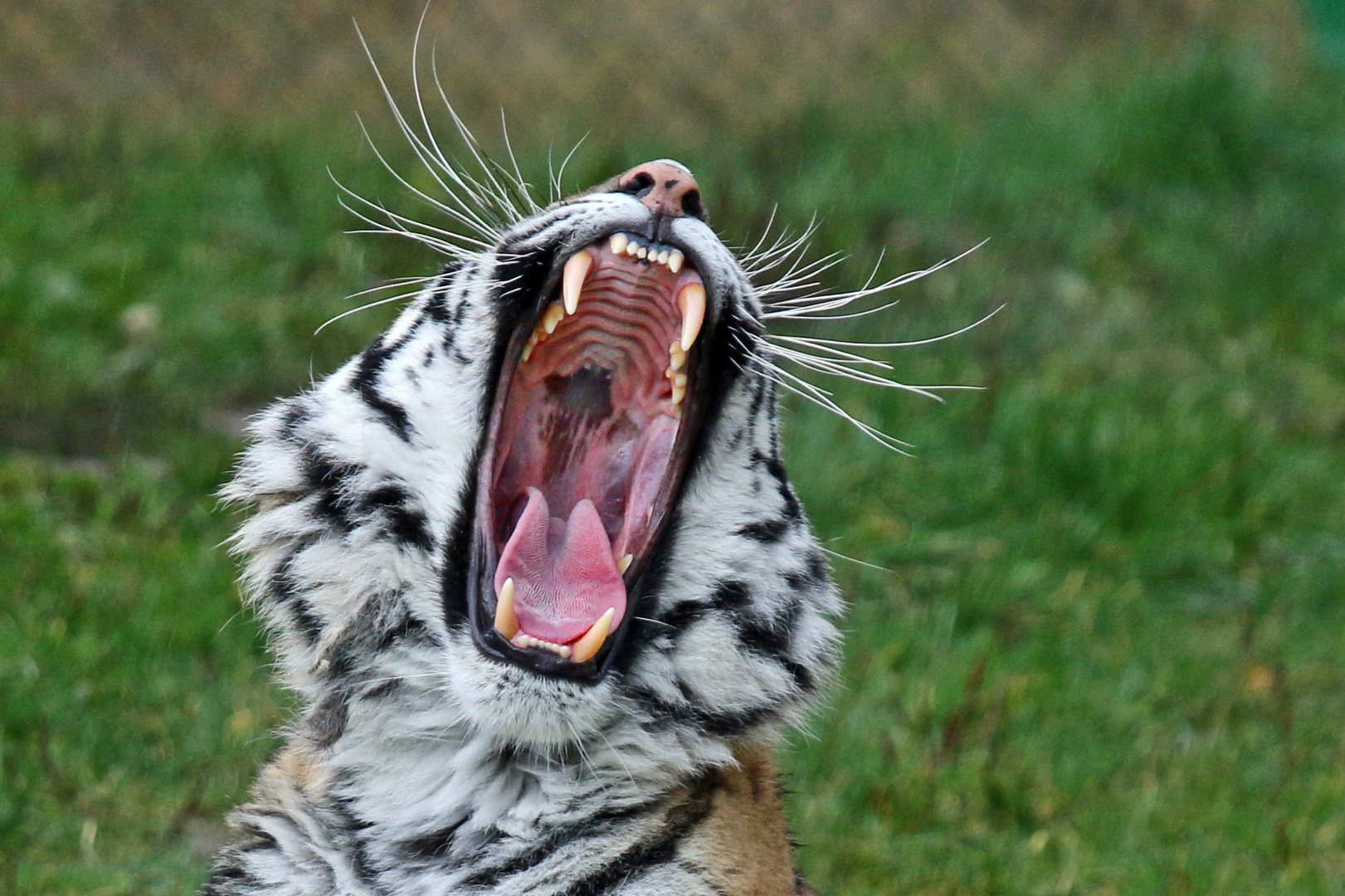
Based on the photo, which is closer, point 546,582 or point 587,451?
point 546,582

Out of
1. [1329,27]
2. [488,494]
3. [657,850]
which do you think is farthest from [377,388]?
[1329,27]

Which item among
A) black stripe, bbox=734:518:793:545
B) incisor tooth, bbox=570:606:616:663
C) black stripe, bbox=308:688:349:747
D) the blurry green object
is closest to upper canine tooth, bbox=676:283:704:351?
black stripe, bbox=734:518:793:545

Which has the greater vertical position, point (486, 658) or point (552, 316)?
point (552, 316)

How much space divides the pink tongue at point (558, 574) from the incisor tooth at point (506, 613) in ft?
0.38

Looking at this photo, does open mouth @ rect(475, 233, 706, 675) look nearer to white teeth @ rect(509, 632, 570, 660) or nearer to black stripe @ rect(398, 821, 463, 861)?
white teeth @ rect(509, 632, 570, 660)

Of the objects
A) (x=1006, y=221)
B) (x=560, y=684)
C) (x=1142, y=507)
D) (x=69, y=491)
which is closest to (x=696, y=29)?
(x=1006, y=221)

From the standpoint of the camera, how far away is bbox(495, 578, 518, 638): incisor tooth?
268 cm

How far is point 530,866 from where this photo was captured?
107 inches

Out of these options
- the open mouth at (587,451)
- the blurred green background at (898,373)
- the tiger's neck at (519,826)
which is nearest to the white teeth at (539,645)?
the open mouth at (587,451)

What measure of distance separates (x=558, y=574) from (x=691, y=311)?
1.83 ft

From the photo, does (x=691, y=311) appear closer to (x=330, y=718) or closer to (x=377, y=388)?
(x=377, y=388)

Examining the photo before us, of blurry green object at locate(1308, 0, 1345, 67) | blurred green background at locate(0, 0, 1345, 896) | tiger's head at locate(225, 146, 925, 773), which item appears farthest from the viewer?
blurry green object at locate(1308, 0, 1345, 67)

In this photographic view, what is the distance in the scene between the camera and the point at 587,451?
319 centimetres

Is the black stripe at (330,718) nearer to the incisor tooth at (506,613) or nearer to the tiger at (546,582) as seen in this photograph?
the tiger at (546,582)
